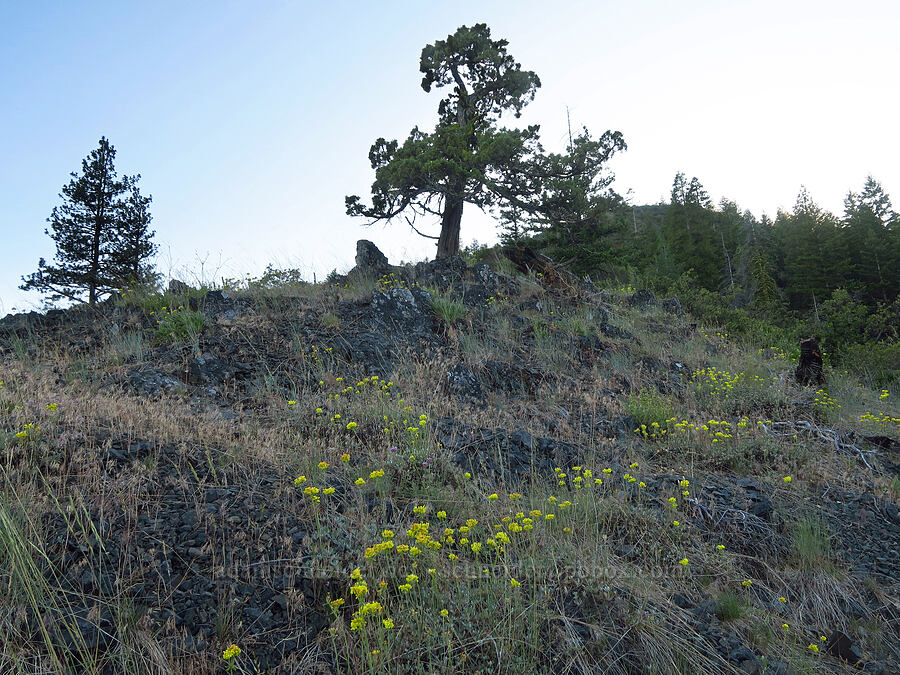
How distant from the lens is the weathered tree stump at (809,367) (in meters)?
7.46

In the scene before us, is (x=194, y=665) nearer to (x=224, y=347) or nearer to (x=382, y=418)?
(x=382, y=418)

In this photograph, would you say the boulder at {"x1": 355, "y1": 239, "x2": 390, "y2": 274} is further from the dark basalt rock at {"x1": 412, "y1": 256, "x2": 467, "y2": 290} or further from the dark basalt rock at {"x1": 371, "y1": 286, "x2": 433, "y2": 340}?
the dark basalt rock at {"x1": 371, "y1": 286, "x2": 433, "y2": 340}

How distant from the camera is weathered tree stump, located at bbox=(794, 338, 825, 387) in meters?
7.46

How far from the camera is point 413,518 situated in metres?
2.71

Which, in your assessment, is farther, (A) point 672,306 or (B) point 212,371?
(A) point 672,306

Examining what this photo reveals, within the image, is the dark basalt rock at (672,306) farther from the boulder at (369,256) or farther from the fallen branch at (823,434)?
the boulder at (369,256)

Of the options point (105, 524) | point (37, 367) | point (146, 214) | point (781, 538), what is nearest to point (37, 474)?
point (105, 524)

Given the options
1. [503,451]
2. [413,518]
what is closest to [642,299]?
[503,451]

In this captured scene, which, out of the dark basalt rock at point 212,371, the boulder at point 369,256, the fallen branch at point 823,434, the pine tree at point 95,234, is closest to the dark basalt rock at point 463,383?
the dark basalt rock at point 212,371

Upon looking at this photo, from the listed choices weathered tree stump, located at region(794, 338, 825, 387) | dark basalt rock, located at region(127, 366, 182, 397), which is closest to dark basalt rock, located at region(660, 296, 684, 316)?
weathered tree stump, located at region(794, 338, 825, 387)

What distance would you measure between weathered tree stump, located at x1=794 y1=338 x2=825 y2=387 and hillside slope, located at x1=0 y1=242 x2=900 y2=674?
146cm

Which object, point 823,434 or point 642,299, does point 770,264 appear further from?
point 823,434

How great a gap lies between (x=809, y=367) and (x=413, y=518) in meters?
7.84

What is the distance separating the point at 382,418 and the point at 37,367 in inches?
159
